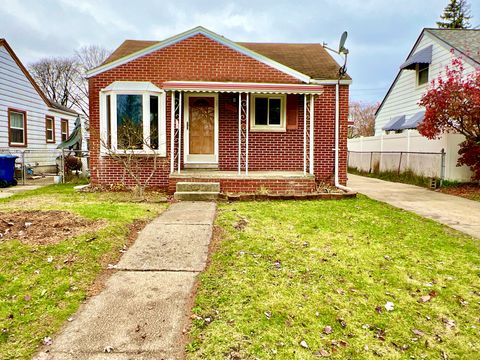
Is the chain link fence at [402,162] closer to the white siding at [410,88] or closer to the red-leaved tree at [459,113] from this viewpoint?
the red-leaved tree at [459,113]

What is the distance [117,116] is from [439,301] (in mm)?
8862

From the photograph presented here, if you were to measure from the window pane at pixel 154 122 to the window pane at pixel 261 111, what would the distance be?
3.01m

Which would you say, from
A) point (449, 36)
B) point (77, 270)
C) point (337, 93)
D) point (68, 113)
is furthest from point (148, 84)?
point (449, 36)

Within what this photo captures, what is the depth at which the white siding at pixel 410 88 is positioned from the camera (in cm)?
1574

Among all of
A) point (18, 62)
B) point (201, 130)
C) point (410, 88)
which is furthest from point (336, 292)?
Answer: point (410, 88)

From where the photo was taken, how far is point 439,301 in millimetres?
3682

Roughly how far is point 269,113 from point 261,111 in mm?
257

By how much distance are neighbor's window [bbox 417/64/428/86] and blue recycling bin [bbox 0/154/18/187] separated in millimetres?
17971

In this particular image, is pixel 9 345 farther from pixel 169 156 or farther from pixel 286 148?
pixel 286 148

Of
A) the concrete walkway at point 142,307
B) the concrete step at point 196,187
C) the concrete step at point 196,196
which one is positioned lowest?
the concrete walkway at point 142,307

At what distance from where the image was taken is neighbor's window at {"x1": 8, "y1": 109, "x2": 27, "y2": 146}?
14.8 metres

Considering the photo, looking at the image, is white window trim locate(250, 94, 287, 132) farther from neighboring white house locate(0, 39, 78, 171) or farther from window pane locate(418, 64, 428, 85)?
window pane locate(418, 64, 428, 85)

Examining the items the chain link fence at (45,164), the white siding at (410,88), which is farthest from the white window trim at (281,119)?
the white siding at (410,88)

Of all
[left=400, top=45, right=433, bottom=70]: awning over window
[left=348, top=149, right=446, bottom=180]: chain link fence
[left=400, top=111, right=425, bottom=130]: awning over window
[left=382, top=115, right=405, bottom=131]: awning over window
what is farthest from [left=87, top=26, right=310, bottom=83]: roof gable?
[left=382, top=115, right=405, bottom=131]: awning over window
